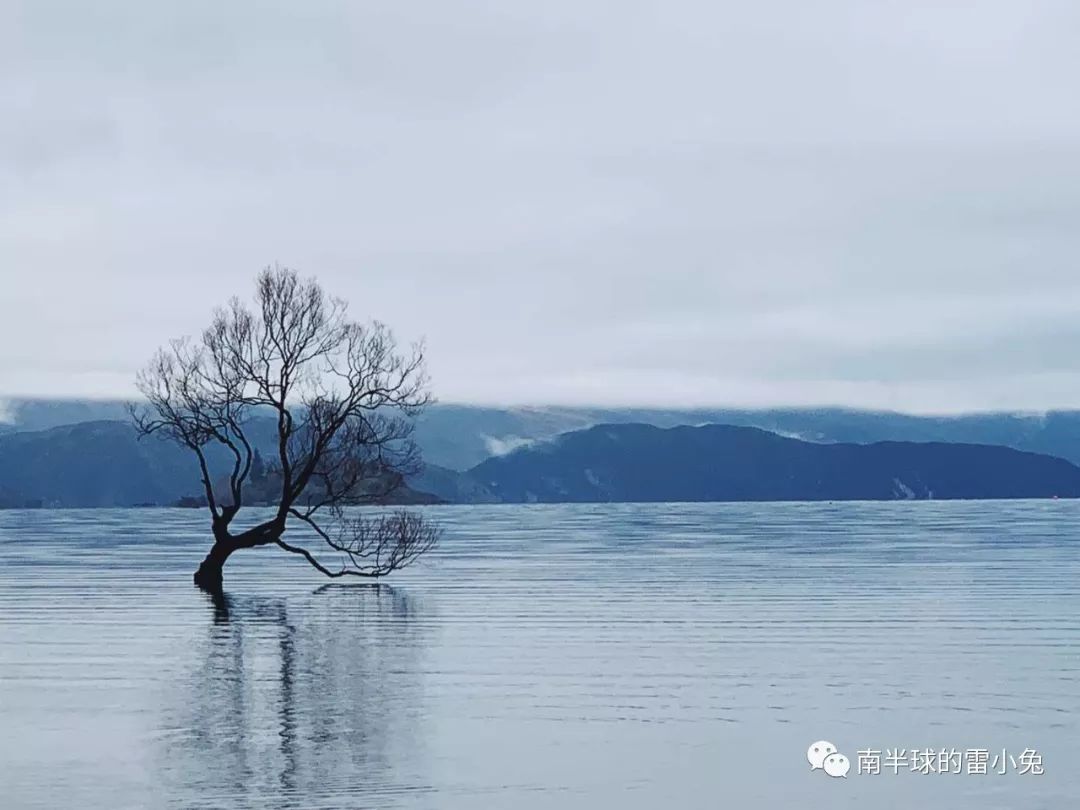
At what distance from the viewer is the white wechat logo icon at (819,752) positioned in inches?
775

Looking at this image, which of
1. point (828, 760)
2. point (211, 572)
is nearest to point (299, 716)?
point (828, 760)

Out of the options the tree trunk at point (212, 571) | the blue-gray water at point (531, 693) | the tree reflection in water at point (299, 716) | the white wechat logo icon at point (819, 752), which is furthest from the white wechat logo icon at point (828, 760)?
the tree trunk at point (212, 571)

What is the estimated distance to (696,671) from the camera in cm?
2889

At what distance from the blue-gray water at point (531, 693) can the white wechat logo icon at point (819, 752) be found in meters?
0.20

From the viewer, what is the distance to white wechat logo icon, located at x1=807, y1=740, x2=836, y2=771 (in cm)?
1969

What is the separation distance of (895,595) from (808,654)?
17.1 meters

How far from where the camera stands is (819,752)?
20312mm

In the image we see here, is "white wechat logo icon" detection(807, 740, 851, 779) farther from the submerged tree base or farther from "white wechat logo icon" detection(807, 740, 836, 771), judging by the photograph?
the submerged tree base

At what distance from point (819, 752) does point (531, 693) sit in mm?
6849

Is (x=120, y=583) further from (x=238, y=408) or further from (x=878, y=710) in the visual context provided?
(x=878, y=710)

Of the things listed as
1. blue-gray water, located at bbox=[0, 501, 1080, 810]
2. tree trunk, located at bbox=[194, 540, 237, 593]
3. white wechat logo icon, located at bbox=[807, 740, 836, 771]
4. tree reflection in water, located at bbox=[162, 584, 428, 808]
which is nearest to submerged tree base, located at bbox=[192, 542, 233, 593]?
tree trunk, located at bbox=[194, 540, 237, 593]

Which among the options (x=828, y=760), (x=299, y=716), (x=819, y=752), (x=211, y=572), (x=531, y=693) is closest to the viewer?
(x=828, y=760)

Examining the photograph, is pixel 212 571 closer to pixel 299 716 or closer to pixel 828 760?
pixel 299 716

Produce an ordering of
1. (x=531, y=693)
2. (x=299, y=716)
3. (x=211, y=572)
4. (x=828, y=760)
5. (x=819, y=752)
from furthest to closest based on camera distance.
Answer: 1. (x=211, y=572)
2. (x=531, y=693)
3. (x=299, y=716)
4. (x=819, y=752)
5. (x=828, y=760)
